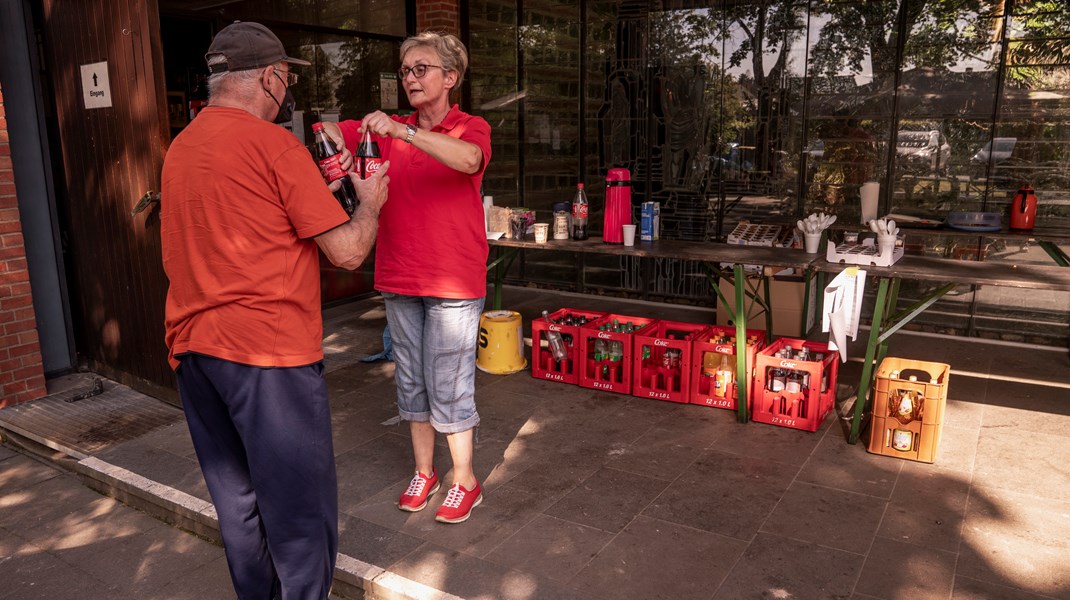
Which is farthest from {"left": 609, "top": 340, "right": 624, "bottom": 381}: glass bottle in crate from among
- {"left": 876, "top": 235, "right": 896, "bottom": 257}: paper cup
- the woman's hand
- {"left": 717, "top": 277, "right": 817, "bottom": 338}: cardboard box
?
the woman's hand

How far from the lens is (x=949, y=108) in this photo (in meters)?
6.27

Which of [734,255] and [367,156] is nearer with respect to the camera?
[367,156]

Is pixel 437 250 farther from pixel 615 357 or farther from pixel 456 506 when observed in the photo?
pixel 615 357

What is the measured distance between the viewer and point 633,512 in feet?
12.0

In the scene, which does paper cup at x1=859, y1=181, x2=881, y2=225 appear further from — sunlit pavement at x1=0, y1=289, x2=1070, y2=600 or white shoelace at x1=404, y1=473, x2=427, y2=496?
white shoelace at x1=404, y1=473, x2=427, y2=496

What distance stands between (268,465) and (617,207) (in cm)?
351

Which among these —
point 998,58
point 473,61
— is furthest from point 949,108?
point 473,61

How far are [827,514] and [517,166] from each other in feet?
18.5

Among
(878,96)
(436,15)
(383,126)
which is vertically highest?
(436,15)

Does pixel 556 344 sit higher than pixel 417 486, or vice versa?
pixel 556 344

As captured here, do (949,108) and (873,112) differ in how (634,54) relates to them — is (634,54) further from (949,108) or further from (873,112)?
(949,108)

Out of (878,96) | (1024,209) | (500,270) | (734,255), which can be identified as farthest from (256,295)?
(878,96)

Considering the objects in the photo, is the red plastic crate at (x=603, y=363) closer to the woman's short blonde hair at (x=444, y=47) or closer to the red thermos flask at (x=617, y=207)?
the red thermos flask at (x=617, y=207)

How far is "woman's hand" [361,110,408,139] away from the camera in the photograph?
9.00 feet
